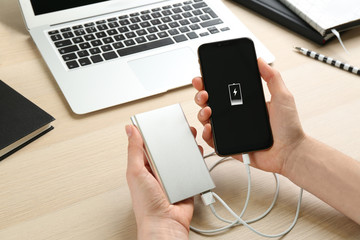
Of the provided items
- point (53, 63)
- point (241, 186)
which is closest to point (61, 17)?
point (53, 63)

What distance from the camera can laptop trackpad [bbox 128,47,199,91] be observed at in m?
0.80

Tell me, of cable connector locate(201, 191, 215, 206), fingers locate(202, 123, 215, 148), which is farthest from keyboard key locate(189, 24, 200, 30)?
cable connector locate(201, 191, 215, 206)

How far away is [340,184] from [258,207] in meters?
0.13

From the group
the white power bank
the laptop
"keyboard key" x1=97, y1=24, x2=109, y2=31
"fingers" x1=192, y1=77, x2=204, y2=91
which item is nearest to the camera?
the white power bank

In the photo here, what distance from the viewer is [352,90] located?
0.82 m

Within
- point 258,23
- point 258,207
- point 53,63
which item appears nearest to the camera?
point 258,207

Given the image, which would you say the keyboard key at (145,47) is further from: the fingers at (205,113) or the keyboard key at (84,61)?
the fingers at (205,113)

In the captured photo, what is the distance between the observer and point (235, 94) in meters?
0.66

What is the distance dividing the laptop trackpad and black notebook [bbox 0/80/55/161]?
20 cm

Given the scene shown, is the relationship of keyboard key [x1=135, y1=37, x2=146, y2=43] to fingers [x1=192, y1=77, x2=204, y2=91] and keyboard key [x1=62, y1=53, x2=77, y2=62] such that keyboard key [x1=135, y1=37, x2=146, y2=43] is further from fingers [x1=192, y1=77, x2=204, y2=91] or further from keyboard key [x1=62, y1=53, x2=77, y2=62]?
fingers [x1=192, y1=77, x2=204, y2=91]

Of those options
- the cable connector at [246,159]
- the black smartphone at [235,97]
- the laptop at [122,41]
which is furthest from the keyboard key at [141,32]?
the cable connector at [246,159]

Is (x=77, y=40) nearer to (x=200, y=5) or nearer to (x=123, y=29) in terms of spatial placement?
(x=123, y=29)

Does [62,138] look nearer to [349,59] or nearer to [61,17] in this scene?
[61,17]

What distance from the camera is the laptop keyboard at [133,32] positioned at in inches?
33.0
